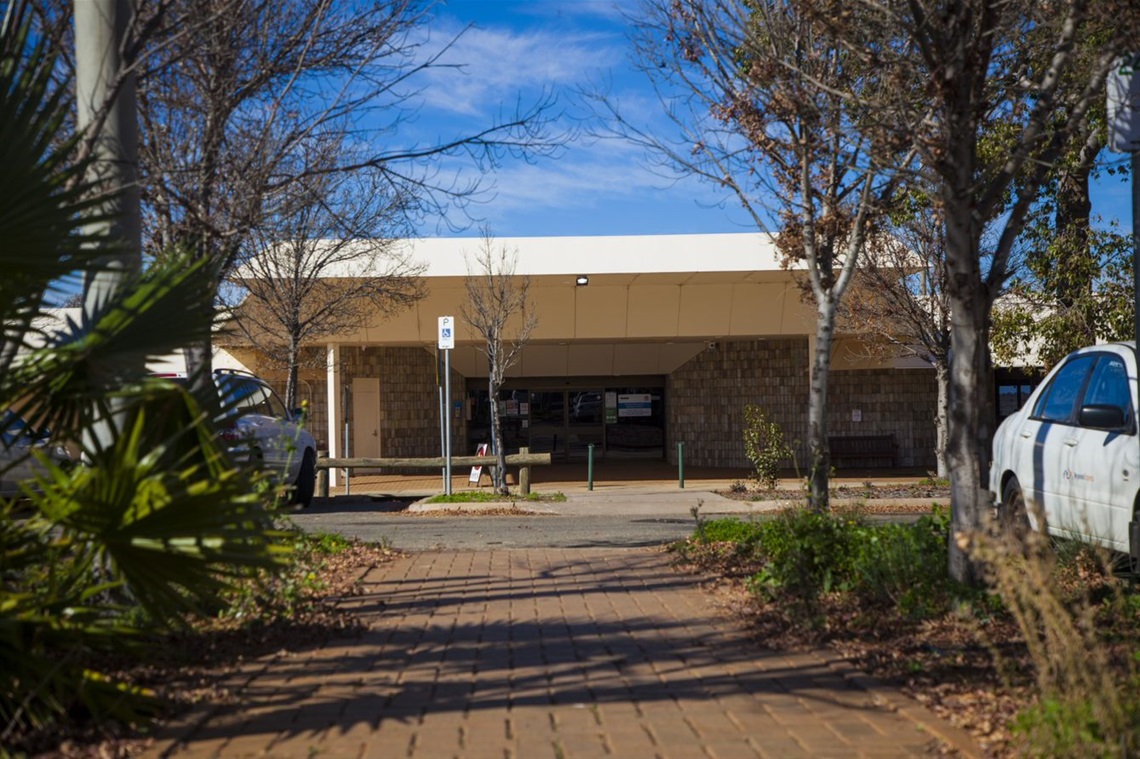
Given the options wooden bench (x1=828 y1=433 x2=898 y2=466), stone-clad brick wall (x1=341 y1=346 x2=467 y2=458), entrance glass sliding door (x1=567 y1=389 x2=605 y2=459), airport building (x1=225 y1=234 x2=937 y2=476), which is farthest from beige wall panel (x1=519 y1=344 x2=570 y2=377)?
wooden bench (x1=828 y1=433 x2=898 y2=466)

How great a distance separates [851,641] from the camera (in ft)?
21.1

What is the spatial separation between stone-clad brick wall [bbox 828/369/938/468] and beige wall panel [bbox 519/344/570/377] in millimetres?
7212

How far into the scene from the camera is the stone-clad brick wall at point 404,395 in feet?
95.2

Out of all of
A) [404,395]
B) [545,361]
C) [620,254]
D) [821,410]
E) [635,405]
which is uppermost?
[620,254]

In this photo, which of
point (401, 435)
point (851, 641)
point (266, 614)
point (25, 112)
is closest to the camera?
point (25, 112)

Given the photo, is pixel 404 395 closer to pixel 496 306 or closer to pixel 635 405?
pixel 635 405

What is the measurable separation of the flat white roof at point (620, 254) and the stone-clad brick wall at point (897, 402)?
775cm

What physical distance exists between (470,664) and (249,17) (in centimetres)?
553

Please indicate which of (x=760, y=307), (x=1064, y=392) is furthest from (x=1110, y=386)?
(x=760, y=307)

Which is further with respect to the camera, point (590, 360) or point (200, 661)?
point (590, 360)

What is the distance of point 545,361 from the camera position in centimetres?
3031

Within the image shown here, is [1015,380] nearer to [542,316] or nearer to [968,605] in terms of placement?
[542,316]

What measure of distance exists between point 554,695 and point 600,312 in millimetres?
20363

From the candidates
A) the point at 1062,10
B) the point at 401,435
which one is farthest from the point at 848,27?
the point at 401,435
